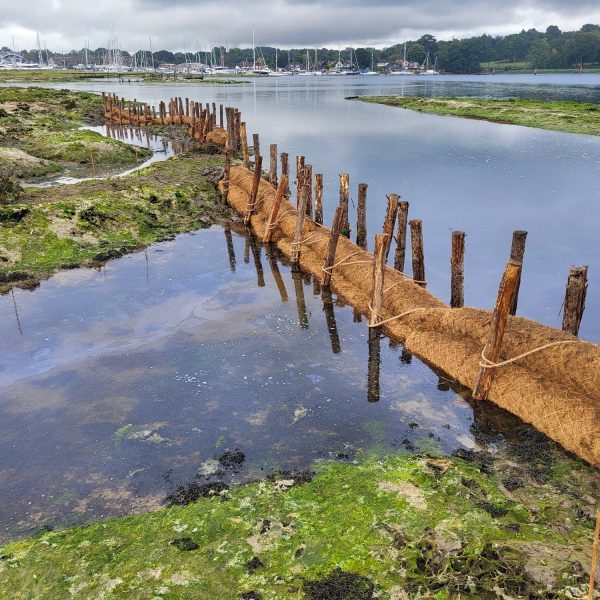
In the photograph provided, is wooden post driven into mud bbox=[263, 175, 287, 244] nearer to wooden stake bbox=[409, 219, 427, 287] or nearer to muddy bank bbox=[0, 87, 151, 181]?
wooden stake bbox=[409, 219, 427, 287]

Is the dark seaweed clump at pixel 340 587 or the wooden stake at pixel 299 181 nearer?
the dark seaweed clump at pixel 340 587

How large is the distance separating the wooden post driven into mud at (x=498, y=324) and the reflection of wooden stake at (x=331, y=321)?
423 centimetres

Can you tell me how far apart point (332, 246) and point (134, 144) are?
36.9m

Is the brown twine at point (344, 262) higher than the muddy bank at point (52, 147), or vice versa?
the muddy bank at point (52, 147)

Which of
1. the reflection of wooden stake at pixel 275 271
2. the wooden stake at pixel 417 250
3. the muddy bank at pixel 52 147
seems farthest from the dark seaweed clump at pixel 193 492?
the muddy bank at pixel 52 147

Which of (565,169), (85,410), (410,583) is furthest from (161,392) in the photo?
(565,169)

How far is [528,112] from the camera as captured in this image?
68.6 metres

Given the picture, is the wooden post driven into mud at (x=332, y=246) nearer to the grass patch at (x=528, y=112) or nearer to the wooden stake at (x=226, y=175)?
the wooden stake at (x=226, y=175)

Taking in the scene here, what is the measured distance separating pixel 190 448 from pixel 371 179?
30005 millimetres

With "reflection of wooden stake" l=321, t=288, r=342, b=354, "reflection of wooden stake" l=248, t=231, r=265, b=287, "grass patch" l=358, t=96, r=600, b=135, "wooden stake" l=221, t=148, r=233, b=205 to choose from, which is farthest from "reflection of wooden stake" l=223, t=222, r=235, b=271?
"grass patch" l=358, t=96, r=600, b=135

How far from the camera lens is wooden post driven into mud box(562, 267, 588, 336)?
12.3m

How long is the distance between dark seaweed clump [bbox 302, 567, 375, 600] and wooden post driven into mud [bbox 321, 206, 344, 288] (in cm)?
1283

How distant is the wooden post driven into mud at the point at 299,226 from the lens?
21141mm

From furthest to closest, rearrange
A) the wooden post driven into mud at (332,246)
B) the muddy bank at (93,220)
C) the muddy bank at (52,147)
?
the muddy bank at (52,147) → the muddy bank at (93,220) → the wooden post driven into mud at (332,246)
